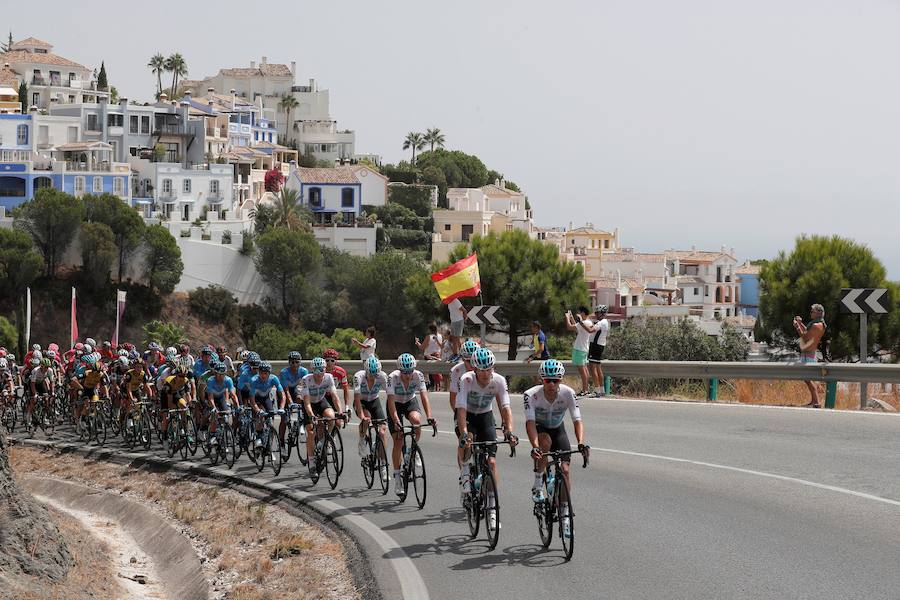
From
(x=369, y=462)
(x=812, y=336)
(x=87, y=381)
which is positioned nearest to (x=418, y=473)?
(x=369, y=462)

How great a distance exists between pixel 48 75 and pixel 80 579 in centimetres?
15658

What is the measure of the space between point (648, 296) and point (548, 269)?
2230 inches

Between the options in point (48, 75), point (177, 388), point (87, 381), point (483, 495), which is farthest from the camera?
point (48, 75)

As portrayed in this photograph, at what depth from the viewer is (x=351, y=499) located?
15695 mm

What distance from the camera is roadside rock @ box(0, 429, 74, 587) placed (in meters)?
13.6

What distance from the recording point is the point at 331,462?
16.9 metres

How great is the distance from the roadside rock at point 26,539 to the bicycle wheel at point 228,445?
5.17 meters

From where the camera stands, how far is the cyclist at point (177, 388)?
21.8 meters

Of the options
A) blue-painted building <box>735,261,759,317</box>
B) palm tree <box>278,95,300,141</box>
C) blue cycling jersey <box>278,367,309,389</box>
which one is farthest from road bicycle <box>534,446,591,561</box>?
palm tree <box>278,95,300,141</box>

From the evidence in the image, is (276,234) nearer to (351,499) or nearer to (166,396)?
(166,396)

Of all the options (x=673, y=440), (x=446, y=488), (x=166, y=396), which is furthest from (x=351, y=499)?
(x=166, y=396)

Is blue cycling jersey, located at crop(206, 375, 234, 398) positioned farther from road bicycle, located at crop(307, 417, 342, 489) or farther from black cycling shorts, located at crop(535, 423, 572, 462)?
black cycling shorts, located at crop(535, 423, 572, 462)

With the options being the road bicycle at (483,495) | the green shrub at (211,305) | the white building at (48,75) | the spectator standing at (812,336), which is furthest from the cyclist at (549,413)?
the white building at (48,75)

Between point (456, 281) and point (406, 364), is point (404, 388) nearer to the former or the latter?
point (406, 364)
